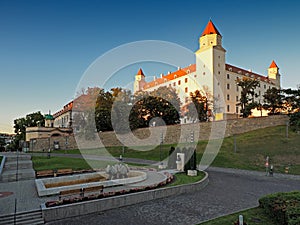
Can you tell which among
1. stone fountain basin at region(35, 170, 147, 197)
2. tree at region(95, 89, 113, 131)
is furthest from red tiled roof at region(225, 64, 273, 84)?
stone fountain basin at region(35, 170, 147, 197)

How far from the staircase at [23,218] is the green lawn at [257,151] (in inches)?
835

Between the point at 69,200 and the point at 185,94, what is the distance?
6754cm

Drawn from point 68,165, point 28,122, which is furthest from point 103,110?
point 28,122

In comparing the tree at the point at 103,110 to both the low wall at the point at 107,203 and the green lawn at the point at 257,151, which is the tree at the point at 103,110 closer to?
the green lawn at the point at 257,151

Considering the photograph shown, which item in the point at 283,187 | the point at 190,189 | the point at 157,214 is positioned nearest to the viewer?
the point at 157,214

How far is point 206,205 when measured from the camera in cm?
1209

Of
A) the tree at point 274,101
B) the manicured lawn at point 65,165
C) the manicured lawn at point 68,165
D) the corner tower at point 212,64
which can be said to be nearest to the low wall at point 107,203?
the manicured lawn at point 68,165

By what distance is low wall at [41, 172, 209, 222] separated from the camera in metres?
10.2

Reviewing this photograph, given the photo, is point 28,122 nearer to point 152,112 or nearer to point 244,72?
point 152,112

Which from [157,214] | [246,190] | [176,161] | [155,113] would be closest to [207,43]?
[155,113]

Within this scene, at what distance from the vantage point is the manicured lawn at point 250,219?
9383 mm

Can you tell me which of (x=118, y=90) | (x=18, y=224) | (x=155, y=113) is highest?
(x=118, y=90)

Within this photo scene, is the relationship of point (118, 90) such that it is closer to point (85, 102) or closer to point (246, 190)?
point (85, 102)

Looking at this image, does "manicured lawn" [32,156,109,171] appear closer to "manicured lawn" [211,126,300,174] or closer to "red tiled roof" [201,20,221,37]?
"manicured lawn" [211,126,300,174]
